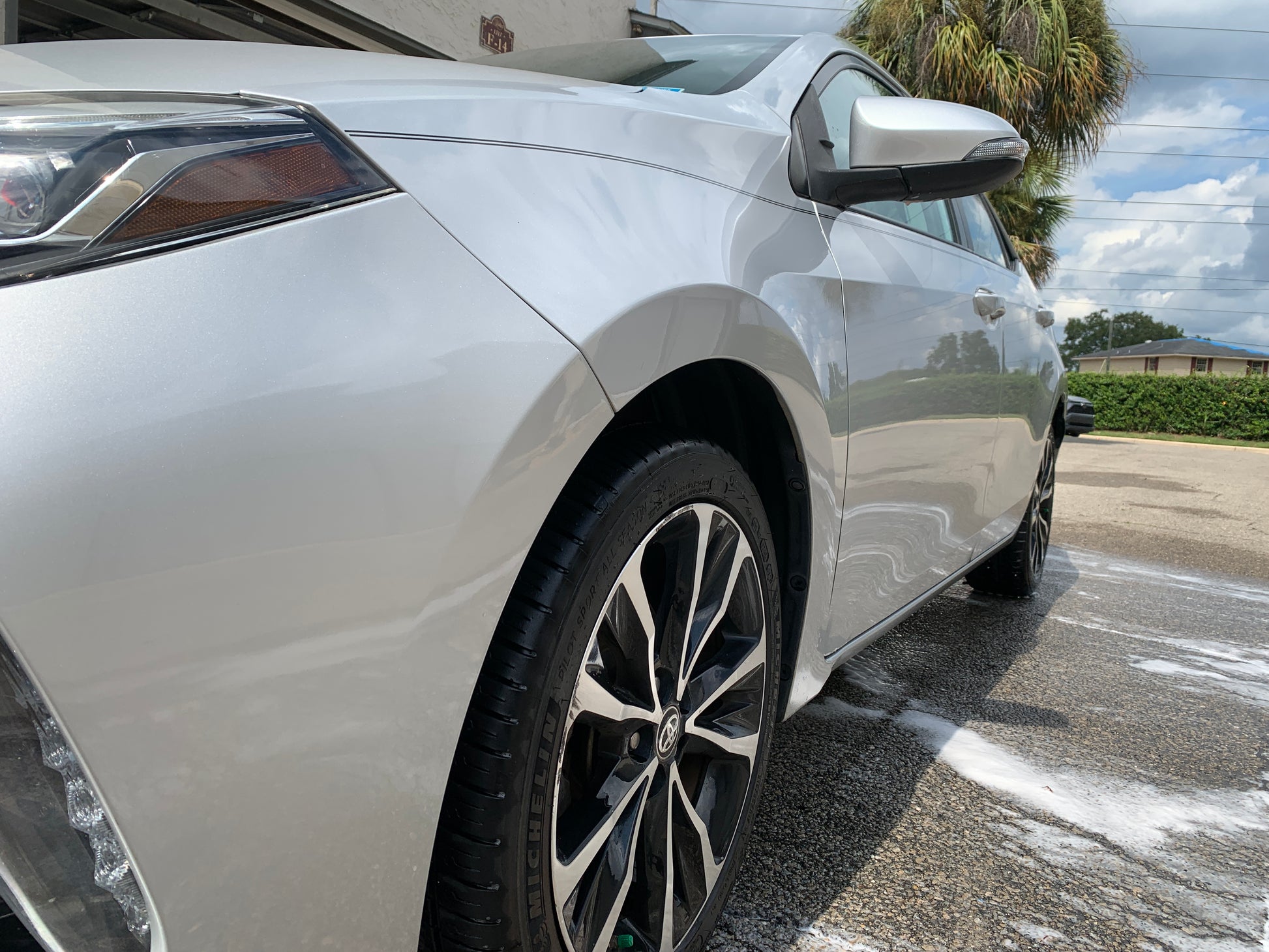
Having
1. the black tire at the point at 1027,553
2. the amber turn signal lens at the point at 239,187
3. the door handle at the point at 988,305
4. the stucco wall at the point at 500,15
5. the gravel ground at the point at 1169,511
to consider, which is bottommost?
the gravel ground at the point at 1169,511

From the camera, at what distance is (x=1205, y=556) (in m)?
5.77

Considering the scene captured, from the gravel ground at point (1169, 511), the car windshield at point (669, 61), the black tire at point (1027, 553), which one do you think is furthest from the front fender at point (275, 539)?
the gravel ground at point (1169, 511)

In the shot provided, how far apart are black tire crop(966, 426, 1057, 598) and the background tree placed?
10022 cm

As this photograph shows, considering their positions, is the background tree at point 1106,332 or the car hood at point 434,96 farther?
the background tree at point 1106,332

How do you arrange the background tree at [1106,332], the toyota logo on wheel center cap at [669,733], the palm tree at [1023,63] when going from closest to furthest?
the toyota logo on wheel center cap at [669,733], the palm tree at [1023,63], the background tree at [1106,332]

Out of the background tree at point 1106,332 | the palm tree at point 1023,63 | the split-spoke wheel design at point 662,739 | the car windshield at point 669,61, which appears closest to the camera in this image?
the split-spoke wheel design at point 662,739

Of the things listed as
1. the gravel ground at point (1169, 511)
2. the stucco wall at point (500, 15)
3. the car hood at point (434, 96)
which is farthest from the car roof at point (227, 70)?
the gravel ground at point (1169, 511)

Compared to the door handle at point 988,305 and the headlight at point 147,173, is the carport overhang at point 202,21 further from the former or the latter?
the headlight at point 147,173

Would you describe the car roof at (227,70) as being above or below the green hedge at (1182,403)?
above

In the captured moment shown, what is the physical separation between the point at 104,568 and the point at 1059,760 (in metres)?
2.26

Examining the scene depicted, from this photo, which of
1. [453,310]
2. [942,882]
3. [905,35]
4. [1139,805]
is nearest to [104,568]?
[453,310]

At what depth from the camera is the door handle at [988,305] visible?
2.43 meters

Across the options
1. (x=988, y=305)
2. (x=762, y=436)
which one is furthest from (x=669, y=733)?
(x=988, y=305)

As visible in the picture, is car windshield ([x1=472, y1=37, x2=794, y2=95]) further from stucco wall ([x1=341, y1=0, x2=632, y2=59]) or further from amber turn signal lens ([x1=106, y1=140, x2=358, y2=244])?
stucco wall ([x1=341, y1=0, x2=632, y2=59])
